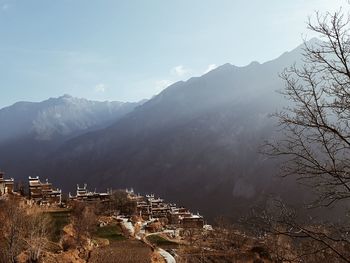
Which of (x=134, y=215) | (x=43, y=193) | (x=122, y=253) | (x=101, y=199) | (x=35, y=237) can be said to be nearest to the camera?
(x=35, y=237)

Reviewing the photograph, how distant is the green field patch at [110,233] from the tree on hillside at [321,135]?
49026mm

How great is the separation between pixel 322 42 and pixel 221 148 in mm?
171914

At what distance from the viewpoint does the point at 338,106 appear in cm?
698

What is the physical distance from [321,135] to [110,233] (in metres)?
53.5

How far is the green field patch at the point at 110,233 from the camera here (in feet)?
180

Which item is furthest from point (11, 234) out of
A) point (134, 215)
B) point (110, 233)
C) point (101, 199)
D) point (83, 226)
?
point (101, 199)

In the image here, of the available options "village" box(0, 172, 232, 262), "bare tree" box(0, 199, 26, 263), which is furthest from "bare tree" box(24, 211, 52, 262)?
"village" box(0, 172, 232, 262)

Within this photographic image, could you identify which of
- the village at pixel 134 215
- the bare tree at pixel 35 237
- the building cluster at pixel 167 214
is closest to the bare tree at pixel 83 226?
the village at pixel 134 215

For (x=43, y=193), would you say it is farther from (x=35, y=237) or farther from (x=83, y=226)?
(x=35, y=237)

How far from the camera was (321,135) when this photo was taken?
23.0ft

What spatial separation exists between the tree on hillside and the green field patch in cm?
4903

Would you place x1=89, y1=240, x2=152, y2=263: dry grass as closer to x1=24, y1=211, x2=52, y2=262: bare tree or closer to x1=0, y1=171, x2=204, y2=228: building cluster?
x1=24, y1=211, x2=52, y2=262: bare tree

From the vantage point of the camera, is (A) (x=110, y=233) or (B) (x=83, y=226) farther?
(A) (x=110, y=233)

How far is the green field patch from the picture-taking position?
55.0m
